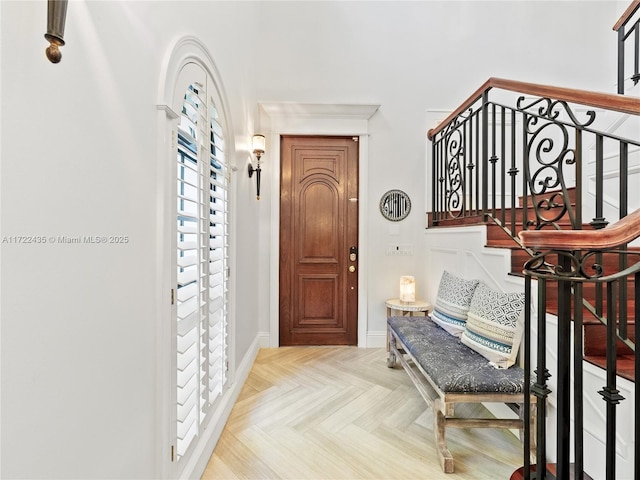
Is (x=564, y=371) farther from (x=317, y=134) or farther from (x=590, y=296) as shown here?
(x=317, y=134)

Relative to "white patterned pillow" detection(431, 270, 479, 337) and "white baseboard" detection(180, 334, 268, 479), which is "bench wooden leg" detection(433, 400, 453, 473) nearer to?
"white patterned pillow" detection(431, 270, 479, 337)

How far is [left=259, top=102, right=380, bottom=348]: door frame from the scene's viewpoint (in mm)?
3494

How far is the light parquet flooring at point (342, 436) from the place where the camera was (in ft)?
5.56

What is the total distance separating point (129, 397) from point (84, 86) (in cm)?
99

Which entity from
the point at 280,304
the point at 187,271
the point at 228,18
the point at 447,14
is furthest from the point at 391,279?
the point at 447,14

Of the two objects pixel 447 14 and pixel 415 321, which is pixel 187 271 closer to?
pixel 415 321

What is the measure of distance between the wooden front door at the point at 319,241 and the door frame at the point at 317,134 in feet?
0.21

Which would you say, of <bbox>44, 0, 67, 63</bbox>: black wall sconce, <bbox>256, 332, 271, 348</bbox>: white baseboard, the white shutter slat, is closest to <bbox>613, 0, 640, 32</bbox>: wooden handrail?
<bbox>44, 0, 67, 63</bbox>: black wall sconce

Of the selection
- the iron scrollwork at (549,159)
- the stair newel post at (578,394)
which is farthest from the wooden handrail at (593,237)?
the iron scrollwork at (549,159)

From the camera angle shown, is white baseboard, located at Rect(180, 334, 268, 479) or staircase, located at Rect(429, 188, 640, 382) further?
white baseboard, located at Rect(180, 334, 268, 479)

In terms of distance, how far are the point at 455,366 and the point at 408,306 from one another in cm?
132

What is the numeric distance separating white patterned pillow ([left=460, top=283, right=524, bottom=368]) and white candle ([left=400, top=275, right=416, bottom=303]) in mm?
1205

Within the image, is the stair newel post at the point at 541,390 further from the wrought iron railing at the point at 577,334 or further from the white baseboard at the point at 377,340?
the white baseboard at the point at 377,340

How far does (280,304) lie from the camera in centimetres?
356
